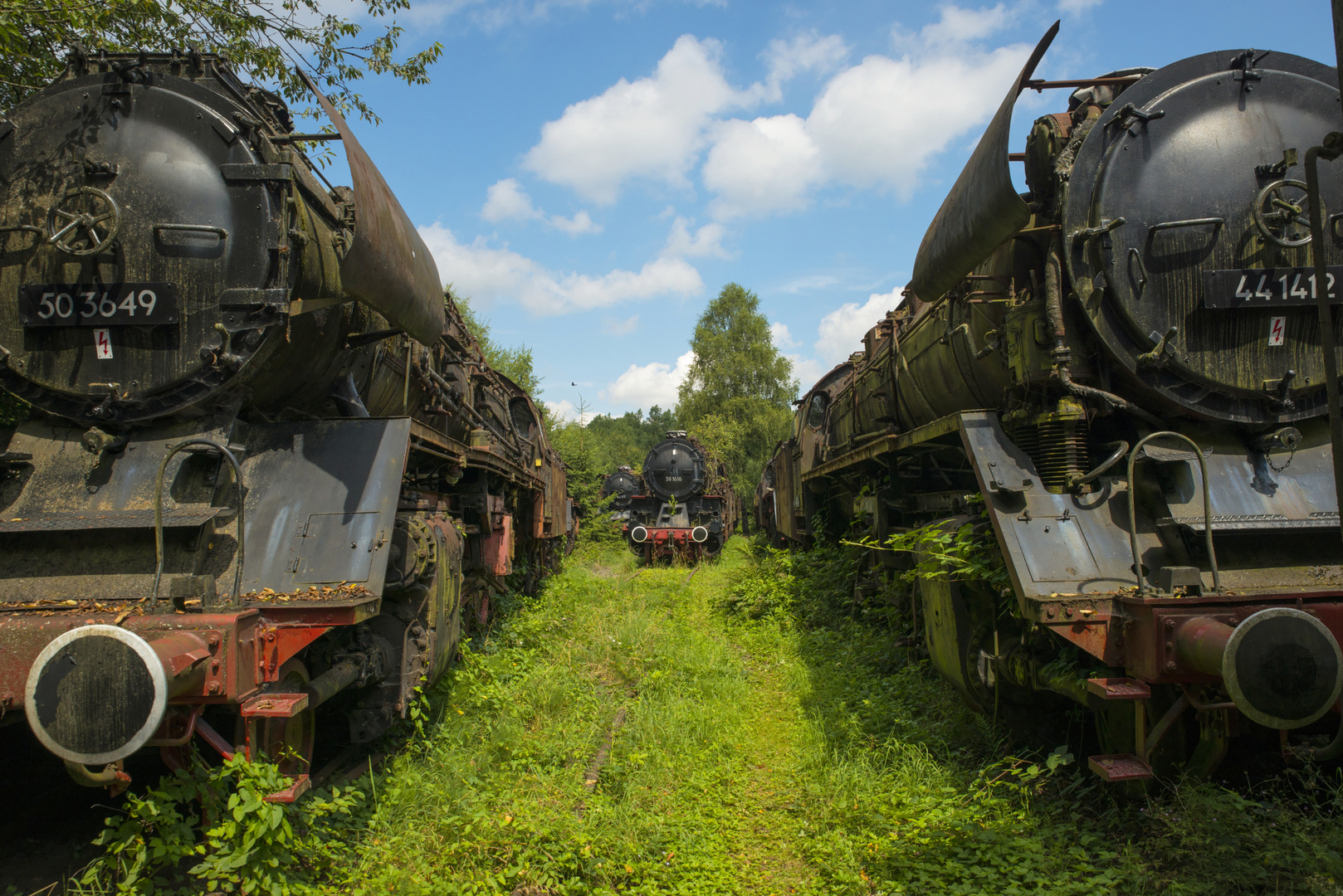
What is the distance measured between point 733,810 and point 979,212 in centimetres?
311

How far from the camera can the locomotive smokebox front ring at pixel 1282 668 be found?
99.3 inches

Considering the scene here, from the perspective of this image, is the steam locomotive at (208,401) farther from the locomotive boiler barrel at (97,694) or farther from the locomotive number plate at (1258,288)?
the locomotive number plate at (1258,288)

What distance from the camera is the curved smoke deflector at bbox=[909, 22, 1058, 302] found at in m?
3.31

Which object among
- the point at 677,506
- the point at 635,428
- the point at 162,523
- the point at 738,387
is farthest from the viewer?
the point at 635,428

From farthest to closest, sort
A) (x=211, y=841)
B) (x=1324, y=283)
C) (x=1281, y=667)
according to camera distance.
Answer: (x=211, y=841) → (x=1281, y=667) → (x=1324, y=283)

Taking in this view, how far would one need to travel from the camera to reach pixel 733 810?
12.5ft

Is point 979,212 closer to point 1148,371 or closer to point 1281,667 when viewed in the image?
point 1148,371

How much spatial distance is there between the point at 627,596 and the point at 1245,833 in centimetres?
763

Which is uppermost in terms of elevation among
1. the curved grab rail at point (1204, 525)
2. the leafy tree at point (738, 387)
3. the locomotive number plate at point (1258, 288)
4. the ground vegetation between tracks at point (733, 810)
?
the leafy tree at point (738, 387)

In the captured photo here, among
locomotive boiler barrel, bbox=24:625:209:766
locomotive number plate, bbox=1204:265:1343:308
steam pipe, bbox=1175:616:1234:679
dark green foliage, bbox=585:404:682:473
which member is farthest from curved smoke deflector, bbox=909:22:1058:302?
dark green foliage, bbox=585:404:682:473

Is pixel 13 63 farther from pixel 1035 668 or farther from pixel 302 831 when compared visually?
pixel 1035 668

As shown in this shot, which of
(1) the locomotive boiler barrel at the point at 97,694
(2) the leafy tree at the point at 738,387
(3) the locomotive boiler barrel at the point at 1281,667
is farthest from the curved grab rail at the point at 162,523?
(2) the leafy tree at the point at 738,387

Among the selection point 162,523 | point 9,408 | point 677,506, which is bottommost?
point 162,523

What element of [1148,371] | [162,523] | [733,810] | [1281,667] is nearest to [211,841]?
[162,523]
